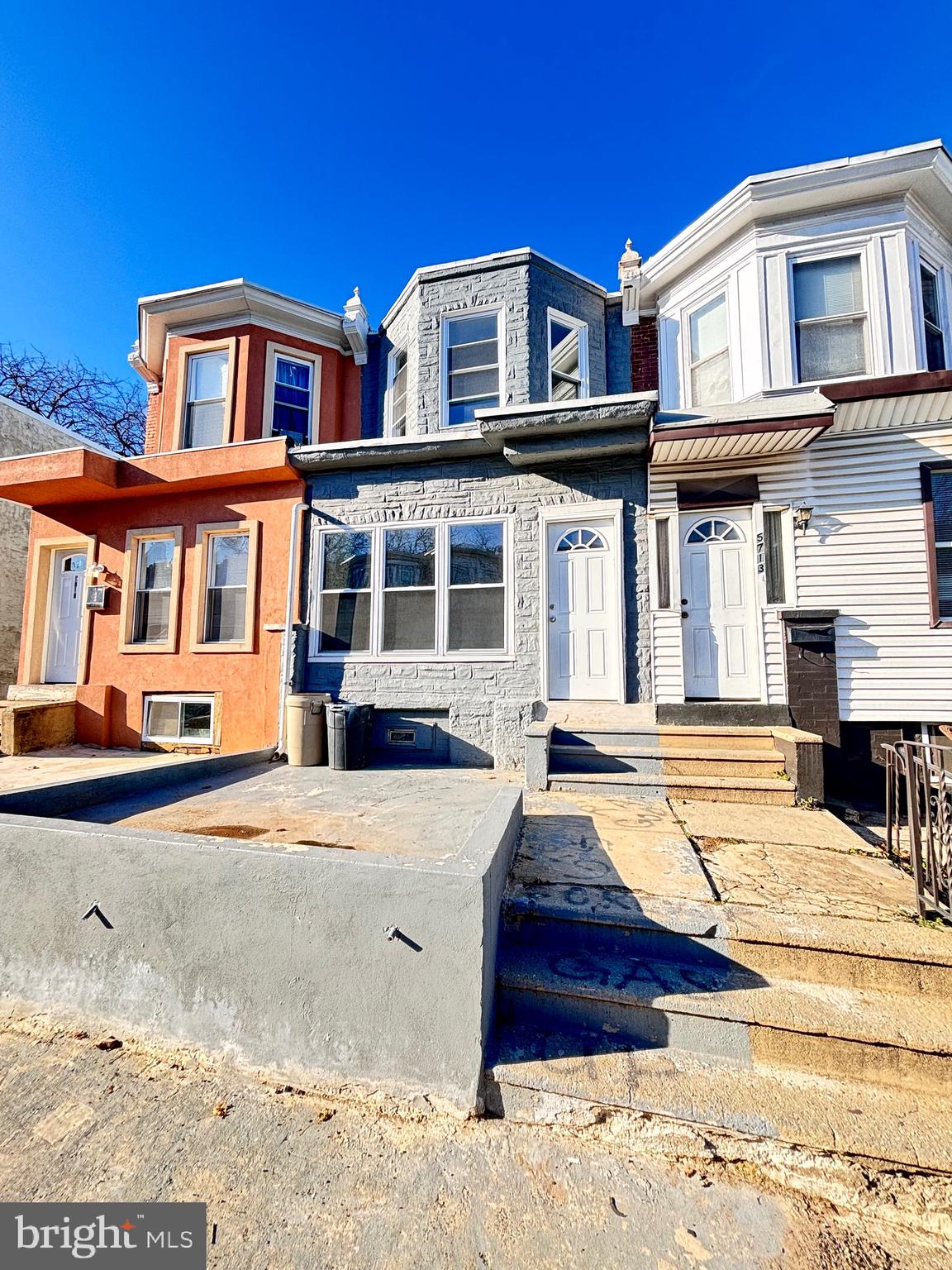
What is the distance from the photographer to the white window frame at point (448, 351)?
313 inches

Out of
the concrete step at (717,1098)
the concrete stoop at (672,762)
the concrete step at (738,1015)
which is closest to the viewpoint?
the concrete step at (717,1098)

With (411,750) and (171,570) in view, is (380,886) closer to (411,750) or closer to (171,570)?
(411,750)

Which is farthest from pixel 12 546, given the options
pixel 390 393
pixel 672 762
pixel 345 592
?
pixel 672 762

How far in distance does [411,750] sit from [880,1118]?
5.45 metres

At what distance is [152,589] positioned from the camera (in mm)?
8477

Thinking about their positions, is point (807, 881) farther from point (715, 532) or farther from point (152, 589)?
point (152, 589)

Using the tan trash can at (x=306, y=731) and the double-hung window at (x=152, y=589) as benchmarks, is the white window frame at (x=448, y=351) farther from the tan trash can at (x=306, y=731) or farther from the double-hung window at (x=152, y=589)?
the double-hung window at (x=152, y=589)

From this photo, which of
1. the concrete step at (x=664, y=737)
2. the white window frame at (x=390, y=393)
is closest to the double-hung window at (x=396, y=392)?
the white window frame at (x=390, y=393)

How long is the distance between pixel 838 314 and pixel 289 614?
802cm

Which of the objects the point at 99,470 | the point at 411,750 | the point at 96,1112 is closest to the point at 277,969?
the point at 96,1112

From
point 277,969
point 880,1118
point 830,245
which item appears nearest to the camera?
point 880,1118

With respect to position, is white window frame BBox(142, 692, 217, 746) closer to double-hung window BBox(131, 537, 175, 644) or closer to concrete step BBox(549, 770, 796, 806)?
double-hung window BBox(131, 537, 175, 644)

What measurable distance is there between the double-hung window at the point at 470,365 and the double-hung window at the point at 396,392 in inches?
40.4

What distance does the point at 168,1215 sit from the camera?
166 centimetres
